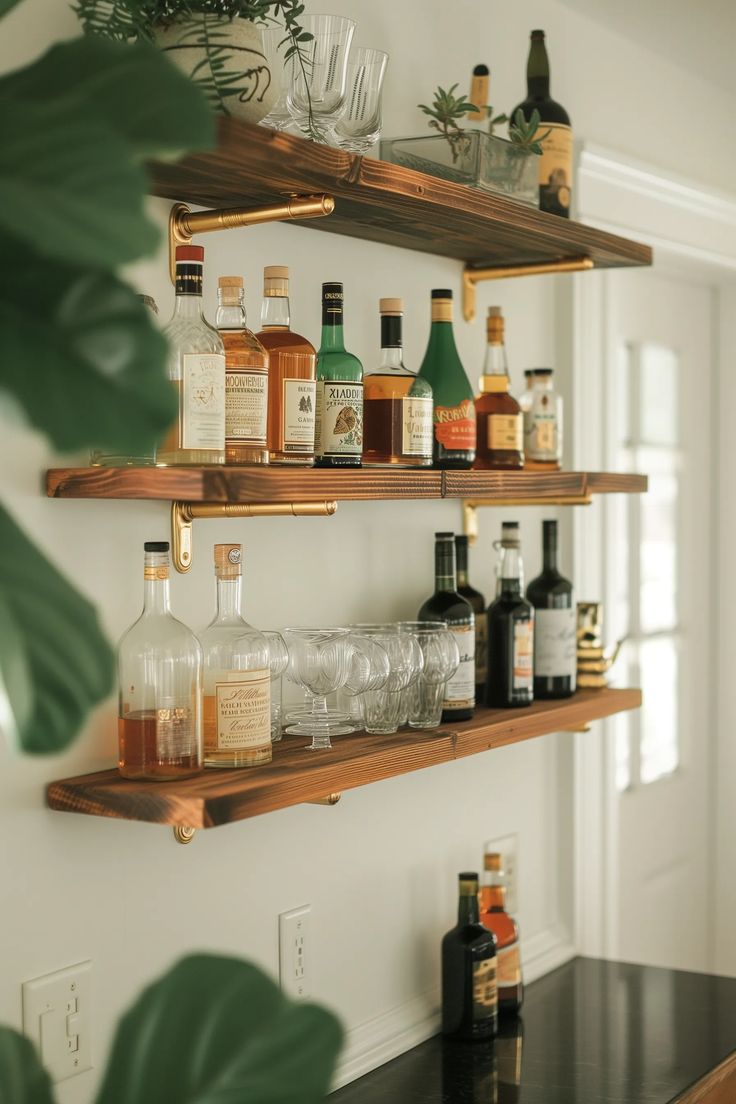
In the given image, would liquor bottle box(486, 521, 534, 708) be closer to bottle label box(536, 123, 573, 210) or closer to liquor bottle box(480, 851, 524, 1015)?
liquor bottle box(480, 851, 524, 1015)

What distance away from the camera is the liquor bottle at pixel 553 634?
1.95m

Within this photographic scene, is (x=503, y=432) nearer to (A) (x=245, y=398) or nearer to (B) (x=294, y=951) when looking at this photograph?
(A) (x=245, y=398)

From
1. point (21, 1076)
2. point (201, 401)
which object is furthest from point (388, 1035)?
point (21, 1076)

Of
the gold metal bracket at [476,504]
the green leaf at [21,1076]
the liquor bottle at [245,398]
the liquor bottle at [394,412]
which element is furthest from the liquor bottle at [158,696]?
the green leaf at [21,1076]

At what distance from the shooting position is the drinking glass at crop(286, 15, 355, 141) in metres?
1.43

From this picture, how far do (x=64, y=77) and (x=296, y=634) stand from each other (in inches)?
42.4

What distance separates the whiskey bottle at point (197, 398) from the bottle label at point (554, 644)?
2.64 ft

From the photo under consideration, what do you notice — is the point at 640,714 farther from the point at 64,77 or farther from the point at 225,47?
the point at 64,77

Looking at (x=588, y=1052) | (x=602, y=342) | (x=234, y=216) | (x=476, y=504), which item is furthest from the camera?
(x=602, y=342)

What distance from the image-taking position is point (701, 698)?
3047mm

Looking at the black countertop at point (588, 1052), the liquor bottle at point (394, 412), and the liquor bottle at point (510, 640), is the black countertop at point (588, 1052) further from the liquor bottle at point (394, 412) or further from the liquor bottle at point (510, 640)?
the liquor bottle at point (394, 412)

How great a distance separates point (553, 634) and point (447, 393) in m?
0.42

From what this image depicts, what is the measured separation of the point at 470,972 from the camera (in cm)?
180

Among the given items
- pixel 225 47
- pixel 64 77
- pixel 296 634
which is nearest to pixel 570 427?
pixel 296 634
